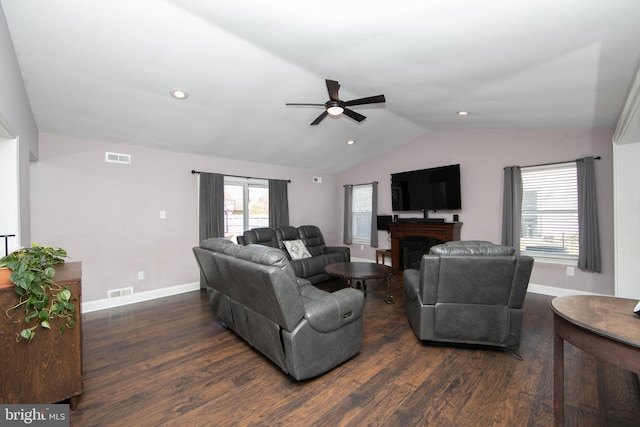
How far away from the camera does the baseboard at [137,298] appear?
12.3ft

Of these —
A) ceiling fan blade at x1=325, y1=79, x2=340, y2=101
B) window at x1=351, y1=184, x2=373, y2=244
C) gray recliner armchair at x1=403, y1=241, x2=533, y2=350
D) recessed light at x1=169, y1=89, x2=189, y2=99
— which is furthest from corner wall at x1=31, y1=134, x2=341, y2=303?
gray recliner armchair at x1=403, y1=241, x2=533, y2=350

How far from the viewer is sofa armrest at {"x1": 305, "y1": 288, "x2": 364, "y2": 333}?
2105 millimetres

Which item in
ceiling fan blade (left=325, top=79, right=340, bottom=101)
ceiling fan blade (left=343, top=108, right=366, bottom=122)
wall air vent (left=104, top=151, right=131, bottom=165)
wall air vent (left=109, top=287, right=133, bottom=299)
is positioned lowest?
wall air vent (left=109, top=287, right=133, bottom=299)

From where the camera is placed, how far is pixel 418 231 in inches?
214

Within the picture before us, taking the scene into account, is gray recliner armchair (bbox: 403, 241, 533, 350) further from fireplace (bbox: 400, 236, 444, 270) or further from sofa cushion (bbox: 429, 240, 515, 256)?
fireplace (bbox: 400, 236, 444, 270)

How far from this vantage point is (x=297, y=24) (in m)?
2.13

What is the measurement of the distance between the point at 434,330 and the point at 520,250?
306 cm

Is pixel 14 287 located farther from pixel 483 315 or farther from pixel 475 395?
pixel 483 315

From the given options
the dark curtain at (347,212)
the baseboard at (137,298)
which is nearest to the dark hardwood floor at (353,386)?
the baseboard at (137,298)

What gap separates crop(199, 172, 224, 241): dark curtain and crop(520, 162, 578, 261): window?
526 cm

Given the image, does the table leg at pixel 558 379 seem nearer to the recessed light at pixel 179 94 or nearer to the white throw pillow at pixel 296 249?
the recessed light at pixel 179 94

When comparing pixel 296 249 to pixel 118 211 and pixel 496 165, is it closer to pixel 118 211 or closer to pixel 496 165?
pixel 118 211

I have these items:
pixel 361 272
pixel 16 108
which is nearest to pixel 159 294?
pixel 16 108

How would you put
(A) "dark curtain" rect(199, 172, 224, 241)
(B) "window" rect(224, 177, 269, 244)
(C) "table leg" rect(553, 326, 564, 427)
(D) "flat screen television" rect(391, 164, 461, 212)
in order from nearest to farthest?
(C) "table leg" rect(553, 326, 564, 427), (A) "dark curtain" rect(199, 172, 224, 241), (D) "flat screen television" rect(391, 164, 461, 212), (B) "window" rect(224, 177, 269, 244)
